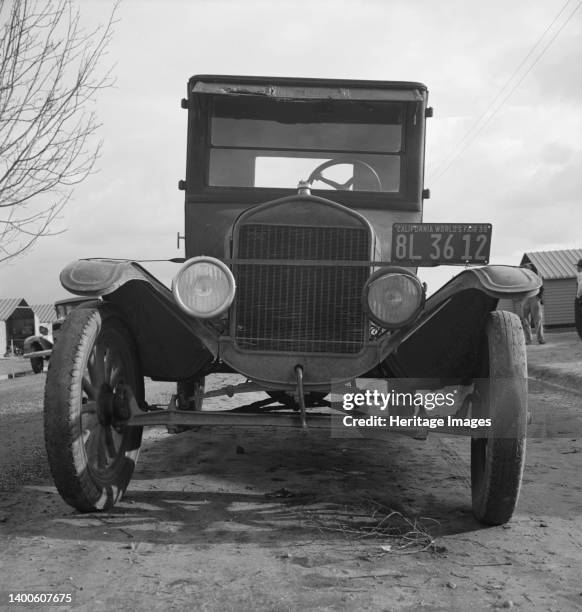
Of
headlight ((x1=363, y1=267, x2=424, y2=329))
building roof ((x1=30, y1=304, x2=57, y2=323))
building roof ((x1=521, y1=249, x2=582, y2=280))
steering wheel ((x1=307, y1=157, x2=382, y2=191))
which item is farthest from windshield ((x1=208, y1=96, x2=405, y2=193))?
building roof ((x1=30, y1=304, x2=57, y2=323))

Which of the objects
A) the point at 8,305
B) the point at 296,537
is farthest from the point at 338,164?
the point at 8,305

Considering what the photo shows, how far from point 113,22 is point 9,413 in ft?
14.4

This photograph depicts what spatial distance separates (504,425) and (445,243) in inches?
41.1

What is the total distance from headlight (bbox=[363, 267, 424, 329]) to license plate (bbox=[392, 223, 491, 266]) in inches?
6.8

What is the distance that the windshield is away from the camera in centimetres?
495

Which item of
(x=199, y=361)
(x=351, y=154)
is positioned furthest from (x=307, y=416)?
(x=351, y=154)

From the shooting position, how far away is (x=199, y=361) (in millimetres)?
4023

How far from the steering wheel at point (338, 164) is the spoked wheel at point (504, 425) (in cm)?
197

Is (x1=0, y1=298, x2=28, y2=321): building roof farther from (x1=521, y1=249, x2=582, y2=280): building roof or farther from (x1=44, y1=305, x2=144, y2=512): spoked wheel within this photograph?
(x1=44, y1=305, x2=144, y2=512): spoked wheel

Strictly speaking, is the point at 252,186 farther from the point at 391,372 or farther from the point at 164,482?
the point at 164,482

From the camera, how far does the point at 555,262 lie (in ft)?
102

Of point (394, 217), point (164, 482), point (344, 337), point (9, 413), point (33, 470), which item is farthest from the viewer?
point (9, 413)

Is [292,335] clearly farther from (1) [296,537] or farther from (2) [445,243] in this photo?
(1) [296,537]

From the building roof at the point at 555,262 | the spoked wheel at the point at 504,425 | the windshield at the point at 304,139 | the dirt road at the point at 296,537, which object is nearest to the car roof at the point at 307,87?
the windshield at the point at 304,139
